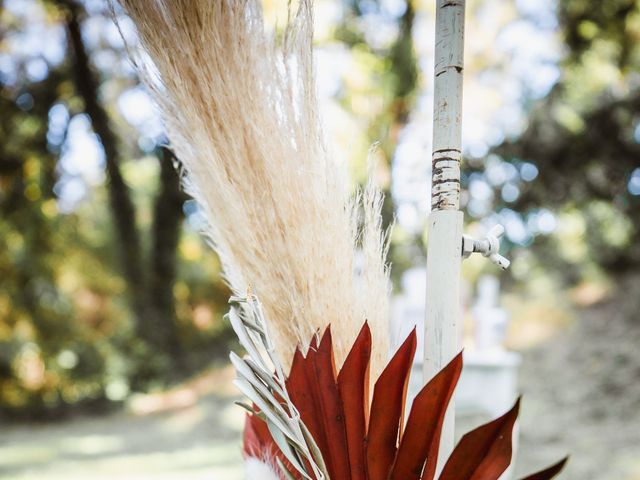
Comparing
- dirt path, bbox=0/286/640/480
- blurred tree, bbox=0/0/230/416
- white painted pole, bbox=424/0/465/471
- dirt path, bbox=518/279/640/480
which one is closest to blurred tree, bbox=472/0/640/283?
dirt path, bbox=518/279/640/480

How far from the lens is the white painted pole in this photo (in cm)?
52

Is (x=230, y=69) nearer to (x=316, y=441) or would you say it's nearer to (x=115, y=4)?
(x=115, y=4)

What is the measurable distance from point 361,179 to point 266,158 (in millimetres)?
4517

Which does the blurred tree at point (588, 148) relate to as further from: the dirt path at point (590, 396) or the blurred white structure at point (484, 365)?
the blurred white structure at point (484, 365)

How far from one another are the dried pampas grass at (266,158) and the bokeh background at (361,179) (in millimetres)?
4250

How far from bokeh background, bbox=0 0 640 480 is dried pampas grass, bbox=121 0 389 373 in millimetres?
4250

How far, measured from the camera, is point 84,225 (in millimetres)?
7312

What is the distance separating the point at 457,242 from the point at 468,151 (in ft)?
18.5

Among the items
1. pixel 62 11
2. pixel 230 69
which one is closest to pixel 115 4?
pixel 230 69

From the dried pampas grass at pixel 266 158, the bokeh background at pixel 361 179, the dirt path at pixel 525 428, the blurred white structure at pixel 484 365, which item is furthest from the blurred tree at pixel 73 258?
the dried pampas grass at pixel 266 158

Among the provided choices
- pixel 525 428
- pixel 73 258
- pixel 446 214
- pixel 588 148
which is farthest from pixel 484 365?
pixel 73 258

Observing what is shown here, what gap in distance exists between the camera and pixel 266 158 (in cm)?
52

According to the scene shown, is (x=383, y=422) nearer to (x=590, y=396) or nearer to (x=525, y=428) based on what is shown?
(x=525, y=428)

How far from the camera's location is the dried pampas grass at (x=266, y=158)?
52 centimetres
